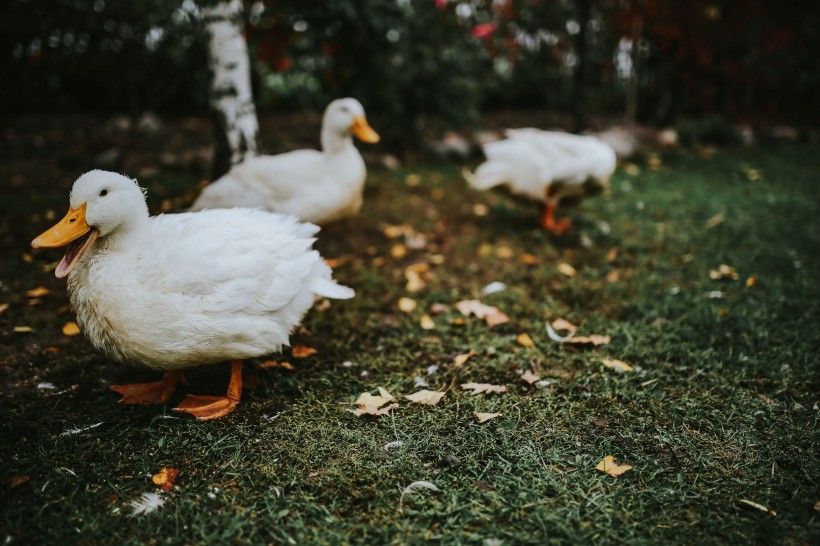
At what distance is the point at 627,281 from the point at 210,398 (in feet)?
9.27

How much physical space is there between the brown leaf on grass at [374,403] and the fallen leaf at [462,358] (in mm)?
455

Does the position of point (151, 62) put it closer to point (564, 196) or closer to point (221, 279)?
point (564, 196)

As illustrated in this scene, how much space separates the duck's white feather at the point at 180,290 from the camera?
2227mm

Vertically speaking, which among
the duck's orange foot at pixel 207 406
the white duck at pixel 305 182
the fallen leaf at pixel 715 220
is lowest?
the fallen leaf at pixel 715 220

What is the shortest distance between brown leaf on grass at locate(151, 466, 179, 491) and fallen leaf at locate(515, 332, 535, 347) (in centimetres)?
181

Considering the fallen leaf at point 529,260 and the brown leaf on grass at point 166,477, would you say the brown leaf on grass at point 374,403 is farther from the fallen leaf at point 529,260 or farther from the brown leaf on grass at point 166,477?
the fallen leaf at point 529,260

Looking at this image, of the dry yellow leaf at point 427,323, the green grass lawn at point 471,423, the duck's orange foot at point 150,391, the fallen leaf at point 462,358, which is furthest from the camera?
the dry yellow leaf at point 427,323

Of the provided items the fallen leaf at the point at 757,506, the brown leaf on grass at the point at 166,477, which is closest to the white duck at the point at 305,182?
the brown leaf on grass at the point at 166,477

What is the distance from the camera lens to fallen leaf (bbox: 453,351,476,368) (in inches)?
114

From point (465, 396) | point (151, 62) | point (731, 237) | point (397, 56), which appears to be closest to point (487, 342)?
point (465, 396)

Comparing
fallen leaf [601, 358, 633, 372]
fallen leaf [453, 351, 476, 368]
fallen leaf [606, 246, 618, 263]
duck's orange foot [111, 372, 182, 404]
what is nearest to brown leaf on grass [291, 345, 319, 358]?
duck's orange foot [111, 372, 182, 404]

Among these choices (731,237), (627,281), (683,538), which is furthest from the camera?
(731,237)

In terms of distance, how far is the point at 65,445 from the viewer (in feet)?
7.27

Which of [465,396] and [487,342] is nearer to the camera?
[465,396]
